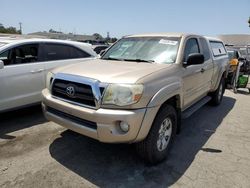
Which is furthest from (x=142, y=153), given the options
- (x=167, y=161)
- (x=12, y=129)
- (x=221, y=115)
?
(x=221, y=115)

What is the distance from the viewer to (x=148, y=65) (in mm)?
3818

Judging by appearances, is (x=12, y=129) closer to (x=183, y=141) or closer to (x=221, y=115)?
(x=183, y=141)

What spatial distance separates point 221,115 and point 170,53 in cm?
283

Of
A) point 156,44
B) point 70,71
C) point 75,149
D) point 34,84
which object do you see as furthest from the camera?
point 34,84

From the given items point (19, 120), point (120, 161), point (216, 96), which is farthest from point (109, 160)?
point (216, 96)

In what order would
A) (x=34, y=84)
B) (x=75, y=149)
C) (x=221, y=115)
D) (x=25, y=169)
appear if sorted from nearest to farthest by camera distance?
(x=25, y=169) < (x=75, y=149) < (x=34, y=84) < (x=221, y=115)

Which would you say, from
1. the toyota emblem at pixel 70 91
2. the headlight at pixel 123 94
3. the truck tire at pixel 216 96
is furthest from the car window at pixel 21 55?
the truck tire at pixel 216 96

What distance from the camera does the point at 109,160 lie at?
369 centimetres

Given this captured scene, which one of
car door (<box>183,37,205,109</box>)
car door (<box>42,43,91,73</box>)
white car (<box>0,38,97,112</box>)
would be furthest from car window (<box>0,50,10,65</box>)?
car door (<box>183,37,205,109</box>)

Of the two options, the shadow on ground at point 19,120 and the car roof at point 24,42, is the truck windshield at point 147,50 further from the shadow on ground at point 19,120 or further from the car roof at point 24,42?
the shadow on ground at point 19,120

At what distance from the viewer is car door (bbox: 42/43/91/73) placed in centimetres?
550

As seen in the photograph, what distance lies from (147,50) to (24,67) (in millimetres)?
2407

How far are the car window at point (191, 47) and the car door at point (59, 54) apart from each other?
8.80 feet

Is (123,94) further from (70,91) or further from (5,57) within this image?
(5,57)
